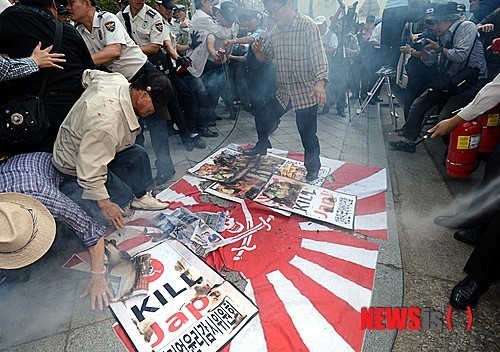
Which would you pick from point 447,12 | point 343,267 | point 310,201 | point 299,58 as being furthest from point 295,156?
point 447,12

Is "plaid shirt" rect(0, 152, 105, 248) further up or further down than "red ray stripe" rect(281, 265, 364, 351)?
further up

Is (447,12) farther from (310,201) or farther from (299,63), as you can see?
(310,201)

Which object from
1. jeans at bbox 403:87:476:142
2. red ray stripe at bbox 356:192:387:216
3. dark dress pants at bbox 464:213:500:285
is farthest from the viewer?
jeans at bbox 403:87:476:142

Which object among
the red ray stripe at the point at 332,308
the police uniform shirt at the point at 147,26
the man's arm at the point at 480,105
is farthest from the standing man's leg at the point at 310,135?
the police uniform shirt at the point at 147,26

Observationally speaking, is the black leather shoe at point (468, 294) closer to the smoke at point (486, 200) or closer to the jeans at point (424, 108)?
the smoke at point (486, 200)

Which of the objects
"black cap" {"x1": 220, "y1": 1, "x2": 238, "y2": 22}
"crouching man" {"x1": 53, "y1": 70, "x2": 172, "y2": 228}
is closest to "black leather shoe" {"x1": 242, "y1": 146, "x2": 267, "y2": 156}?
"crouching man" {"x1": 53, "y1": 70, "x2": 172, "y2": 228}

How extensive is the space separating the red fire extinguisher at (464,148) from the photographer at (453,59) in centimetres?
125

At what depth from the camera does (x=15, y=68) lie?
71.5 inches

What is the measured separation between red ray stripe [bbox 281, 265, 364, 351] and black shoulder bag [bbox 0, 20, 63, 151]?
189 cm

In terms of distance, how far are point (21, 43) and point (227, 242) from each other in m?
1.96

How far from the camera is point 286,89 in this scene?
2.98 meters

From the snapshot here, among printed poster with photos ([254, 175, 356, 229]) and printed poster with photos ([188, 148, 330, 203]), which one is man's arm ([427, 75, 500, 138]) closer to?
printed poster with photos ([254, 175, 356, 229])

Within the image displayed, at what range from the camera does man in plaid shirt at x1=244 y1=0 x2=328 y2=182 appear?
268 cm

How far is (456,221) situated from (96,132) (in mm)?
2887
